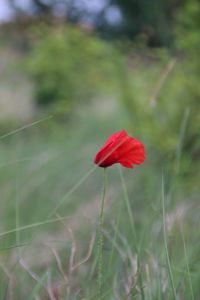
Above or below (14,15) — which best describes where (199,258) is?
below

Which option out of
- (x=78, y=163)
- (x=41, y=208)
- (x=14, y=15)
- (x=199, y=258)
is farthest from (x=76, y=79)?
(x=14, y=15)

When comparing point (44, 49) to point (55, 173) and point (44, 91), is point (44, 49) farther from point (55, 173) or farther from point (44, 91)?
point (55, 173)

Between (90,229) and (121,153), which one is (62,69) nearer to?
(90,229)

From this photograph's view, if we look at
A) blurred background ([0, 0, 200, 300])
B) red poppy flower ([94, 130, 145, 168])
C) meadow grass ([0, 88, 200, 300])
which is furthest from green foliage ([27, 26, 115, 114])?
red poppy flower ([94, 130, 145, 168])

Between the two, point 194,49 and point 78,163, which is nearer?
point 194,49

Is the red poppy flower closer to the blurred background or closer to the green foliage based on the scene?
the blurred background

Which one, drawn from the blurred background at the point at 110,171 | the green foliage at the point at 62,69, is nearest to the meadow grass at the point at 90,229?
the blurred background at the point at 110,171
